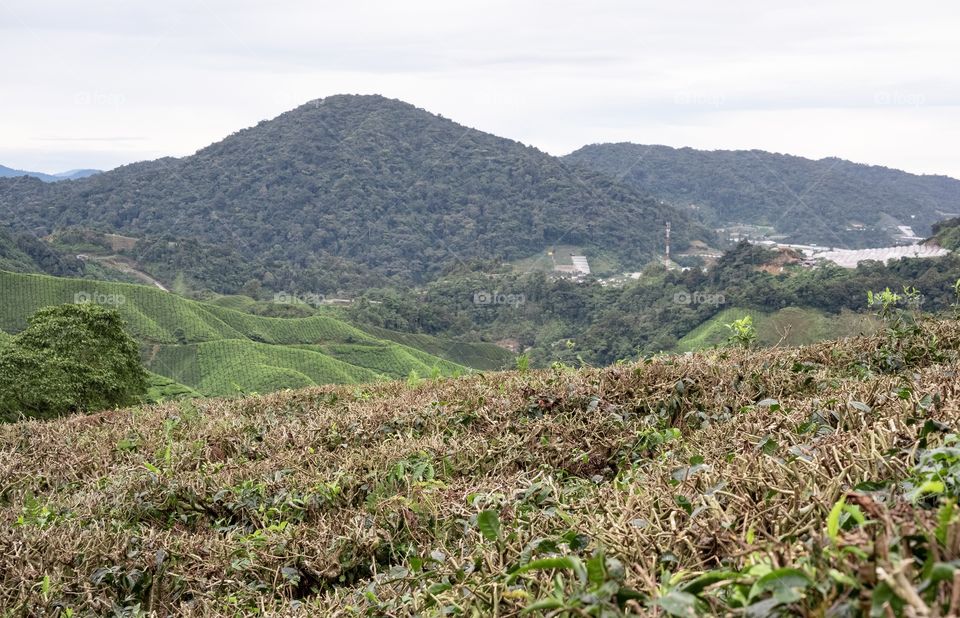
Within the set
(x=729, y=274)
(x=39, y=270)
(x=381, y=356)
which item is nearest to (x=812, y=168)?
(x=729, y=274)

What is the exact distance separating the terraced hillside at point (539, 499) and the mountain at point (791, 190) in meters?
137

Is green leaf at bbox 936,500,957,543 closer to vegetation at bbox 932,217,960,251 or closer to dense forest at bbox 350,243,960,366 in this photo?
dense forest at bbox 350,243,960,366

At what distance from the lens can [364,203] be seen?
413 feet

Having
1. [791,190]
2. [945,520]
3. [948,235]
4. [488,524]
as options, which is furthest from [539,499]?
[791,190]

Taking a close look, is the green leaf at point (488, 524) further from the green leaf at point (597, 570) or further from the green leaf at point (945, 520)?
the green leaf at point (945, 520)

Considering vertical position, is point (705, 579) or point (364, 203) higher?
point (364, 203)

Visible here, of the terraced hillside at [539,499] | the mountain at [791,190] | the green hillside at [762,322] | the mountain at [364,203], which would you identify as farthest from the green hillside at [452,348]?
the mountain at [791,190]

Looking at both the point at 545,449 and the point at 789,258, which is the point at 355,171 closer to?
the point at 789,258

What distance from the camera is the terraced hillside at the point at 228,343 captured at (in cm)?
4475

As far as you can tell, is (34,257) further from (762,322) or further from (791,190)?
(791,190)

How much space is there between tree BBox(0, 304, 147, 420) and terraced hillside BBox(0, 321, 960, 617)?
618 inches

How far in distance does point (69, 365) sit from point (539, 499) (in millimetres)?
19731

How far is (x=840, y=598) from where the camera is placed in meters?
0.89

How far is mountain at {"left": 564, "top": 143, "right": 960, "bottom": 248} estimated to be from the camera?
135 meters
